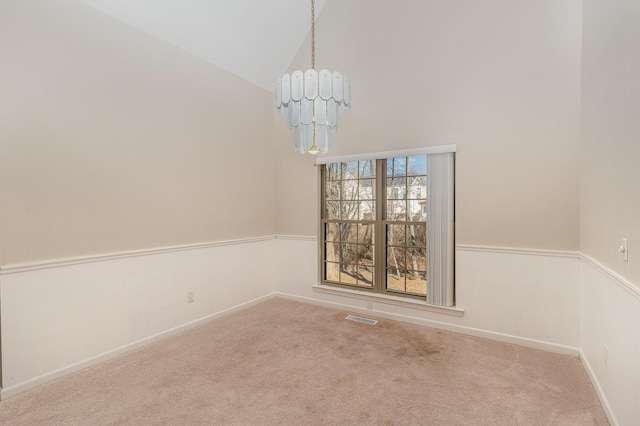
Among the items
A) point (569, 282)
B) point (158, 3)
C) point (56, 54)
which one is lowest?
point (569, 282)

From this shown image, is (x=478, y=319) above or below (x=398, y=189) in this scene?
below

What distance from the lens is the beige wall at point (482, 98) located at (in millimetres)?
2830

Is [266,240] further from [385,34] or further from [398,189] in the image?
[385,34]

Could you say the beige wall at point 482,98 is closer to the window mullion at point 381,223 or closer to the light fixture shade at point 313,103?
the window mullion at point 381,223

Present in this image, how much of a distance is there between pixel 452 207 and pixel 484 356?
1410mm

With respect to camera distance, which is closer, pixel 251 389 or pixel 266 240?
pixel 251 389

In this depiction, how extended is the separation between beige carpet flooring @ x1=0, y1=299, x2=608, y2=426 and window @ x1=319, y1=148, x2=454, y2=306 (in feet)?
2.23

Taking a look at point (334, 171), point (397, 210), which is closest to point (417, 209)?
point (397, 210)

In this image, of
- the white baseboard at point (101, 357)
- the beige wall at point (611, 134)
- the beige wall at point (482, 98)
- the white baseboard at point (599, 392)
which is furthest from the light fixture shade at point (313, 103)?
the white baseboard at point (599, 392)

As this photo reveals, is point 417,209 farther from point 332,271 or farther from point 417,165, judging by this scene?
point 332,271

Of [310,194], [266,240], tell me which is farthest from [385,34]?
[266,240]

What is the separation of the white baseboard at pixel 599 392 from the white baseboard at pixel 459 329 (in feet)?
0.62

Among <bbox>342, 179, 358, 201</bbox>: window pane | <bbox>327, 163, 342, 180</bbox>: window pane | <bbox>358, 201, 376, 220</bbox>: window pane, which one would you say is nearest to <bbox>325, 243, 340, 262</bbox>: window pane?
<bbox>358, 201, 376, 220</bbox>: window pane

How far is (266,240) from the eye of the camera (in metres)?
4.48
